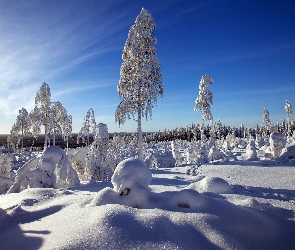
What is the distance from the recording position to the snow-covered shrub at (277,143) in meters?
11.5

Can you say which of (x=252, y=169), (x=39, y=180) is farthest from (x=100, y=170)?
(x=252, y=169)

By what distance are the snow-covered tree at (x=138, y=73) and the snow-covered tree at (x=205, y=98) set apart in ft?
34.5

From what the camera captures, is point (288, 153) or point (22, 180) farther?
point (288, 153)

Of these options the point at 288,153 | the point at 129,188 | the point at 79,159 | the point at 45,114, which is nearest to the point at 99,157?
the point at 79,159

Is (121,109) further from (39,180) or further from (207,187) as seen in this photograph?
(207,187)

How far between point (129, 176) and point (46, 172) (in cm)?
401

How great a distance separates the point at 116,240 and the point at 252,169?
25.6 feet

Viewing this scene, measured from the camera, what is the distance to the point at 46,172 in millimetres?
6656

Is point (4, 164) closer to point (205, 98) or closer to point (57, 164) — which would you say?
point (57, 164)

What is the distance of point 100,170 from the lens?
28.8 feet

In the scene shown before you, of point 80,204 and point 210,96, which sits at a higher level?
point 210,96

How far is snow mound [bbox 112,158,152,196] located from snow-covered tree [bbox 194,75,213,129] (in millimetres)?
18043

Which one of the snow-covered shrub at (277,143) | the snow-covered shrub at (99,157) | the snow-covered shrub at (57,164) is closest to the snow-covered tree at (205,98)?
the snow-covered shrub at (277,143)

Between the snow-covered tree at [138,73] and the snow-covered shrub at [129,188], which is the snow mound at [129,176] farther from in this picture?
the snow-covered tree at [138,73]
